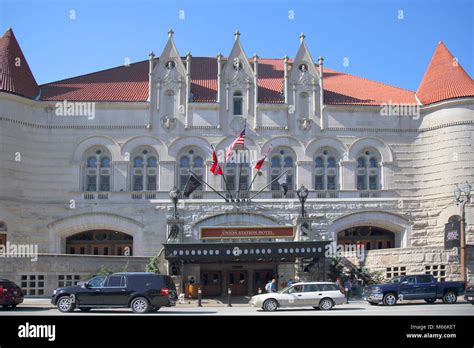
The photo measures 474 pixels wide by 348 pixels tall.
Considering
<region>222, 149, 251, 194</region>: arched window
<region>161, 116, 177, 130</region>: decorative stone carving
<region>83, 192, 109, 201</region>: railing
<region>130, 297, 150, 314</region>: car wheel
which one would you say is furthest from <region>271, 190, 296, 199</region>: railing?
<region>130, 297, 150, 314</region>: car wheel

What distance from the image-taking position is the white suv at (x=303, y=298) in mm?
25141

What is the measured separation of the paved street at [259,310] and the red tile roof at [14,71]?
15.9 m

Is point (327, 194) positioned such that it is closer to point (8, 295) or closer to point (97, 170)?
point (97, 170)

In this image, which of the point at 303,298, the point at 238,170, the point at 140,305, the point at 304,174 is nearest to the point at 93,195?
the point at 238,170

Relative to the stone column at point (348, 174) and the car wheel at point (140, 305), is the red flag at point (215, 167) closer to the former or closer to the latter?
the stone column at point (348, 174)

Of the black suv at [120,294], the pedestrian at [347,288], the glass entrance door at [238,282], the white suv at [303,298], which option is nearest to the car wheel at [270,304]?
the white suv at [303,298]

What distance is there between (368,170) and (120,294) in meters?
24.7

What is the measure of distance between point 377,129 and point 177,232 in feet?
54.2

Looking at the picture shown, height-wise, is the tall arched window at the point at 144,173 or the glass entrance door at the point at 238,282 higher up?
the tall arched window at the point at 144,173

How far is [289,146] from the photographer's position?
43031 millimetres

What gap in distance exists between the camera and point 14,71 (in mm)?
42656

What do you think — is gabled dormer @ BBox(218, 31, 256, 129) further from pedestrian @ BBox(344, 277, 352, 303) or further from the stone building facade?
pedestrian @ BBox(344, 277, 352, 303)
